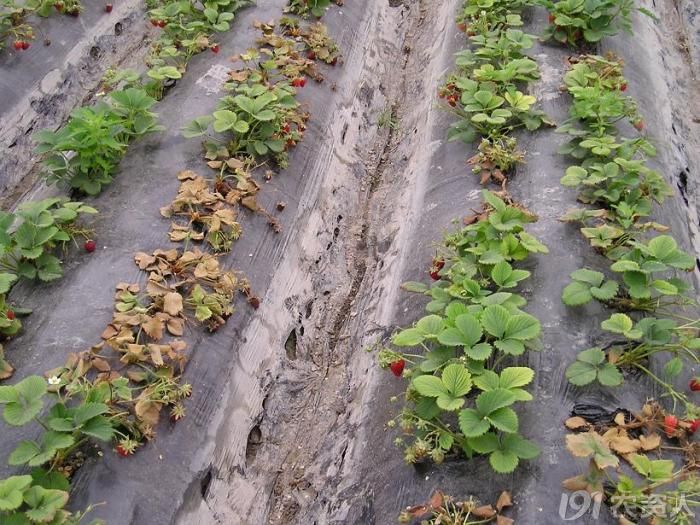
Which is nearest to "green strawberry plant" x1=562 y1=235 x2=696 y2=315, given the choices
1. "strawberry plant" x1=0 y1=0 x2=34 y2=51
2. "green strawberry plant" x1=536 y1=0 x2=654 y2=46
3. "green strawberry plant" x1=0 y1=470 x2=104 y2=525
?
"green strawberry plant" x1=0 y1=470 x2=104 y2=525

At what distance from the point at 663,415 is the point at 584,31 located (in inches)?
117

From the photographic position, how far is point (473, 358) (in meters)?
2.55

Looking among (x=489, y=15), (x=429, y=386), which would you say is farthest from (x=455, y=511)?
(x=489, y=15)

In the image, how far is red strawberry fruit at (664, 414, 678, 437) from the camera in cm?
248

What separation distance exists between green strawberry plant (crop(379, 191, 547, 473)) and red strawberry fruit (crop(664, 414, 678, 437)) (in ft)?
1.73

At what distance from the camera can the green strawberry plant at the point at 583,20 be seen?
14.8 feet

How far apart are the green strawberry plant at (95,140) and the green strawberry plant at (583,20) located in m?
2.71

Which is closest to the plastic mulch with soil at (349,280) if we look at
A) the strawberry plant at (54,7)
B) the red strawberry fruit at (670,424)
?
the red strawberry fruit at (670,424)

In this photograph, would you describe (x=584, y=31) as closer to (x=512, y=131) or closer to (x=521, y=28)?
(x=521, y=28)

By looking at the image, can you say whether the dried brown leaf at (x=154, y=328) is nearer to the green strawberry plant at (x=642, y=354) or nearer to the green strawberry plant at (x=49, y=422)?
the green strawberry plant at (x=49, y=422)

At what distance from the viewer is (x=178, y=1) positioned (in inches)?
201

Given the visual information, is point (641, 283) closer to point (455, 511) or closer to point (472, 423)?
point (472, 423)

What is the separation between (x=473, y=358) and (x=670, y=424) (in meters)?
0.75

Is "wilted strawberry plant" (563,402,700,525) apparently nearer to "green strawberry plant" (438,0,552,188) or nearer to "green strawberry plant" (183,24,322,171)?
"green strawberry plant" (438,0,552,188)
